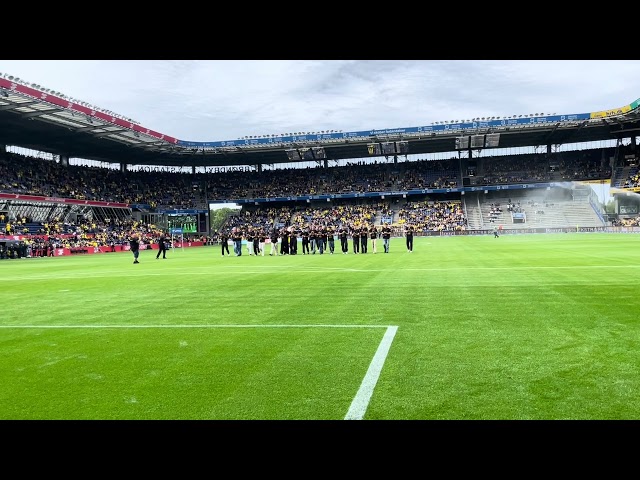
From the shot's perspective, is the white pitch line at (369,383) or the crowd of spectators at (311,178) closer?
the white pitch line at (369,383)

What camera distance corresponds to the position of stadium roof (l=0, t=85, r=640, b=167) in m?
45.8

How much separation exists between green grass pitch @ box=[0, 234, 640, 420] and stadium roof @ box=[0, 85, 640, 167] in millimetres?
38783

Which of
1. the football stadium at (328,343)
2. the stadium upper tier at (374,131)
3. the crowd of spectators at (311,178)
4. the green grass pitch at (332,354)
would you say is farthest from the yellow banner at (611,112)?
the green grass pitch at (332,354)

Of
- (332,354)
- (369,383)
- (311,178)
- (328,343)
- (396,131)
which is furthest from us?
(311,178)

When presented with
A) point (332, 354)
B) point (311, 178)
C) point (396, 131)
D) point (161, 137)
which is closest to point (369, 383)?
point (332, 354)

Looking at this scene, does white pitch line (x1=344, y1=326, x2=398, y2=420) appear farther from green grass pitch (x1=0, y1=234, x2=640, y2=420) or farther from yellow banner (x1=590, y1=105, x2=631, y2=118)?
yellow banner (x1=590, y1=105, x2=631, y2=118)

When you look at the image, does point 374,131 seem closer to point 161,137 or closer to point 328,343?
point 161,137

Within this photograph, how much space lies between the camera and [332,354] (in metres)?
6.00

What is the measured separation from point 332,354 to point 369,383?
3.99 feet

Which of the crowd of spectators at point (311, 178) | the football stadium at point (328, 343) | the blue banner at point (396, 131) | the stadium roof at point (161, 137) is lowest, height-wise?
the football stadium at point (328, 343)

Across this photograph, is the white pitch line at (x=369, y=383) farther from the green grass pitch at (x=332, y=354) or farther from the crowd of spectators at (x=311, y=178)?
the crowd of spectators at (x=311, y=178)

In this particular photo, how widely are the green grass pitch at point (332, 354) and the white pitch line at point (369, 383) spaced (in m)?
0.02

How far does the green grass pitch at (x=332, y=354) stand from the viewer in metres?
4.23
